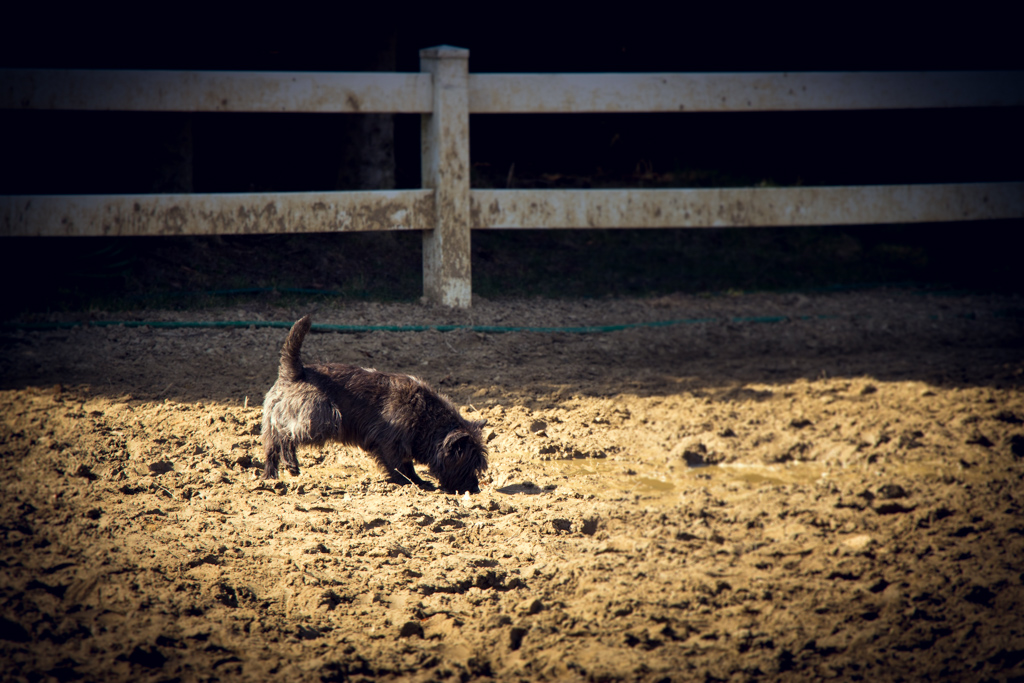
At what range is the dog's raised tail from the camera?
13.1ft

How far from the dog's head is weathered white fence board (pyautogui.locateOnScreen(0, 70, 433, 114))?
11.5 ft

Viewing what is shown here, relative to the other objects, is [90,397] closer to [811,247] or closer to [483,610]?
[483,610]

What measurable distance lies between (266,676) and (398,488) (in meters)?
1.79

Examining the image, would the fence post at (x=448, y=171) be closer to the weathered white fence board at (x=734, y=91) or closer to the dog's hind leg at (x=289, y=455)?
the weathered white fence board at (x=734, y=91)

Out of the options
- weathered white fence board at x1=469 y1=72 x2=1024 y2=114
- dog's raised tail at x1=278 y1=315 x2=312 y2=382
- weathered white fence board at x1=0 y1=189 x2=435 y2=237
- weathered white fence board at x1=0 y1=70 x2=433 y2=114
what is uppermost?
weathered white fence board at x1=469 y1=72 x2=1024 y2=114

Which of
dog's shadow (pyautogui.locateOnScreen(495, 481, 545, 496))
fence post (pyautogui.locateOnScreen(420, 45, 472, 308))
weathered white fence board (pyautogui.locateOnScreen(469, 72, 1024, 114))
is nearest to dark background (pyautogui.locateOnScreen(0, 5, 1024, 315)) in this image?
fence post (pyautogui.locateOnScreen(420, 45, 472, 308))

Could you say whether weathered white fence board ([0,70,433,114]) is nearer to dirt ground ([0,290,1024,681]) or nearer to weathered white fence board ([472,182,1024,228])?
weathered white fence board ([472,182,1024,228])

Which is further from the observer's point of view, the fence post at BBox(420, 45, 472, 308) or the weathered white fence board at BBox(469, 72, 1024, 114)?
the weathered white fence board at BBox(469, 72, 1024, 114)

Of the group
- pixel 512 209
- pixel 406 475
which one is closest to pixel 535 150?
pixel 512 209

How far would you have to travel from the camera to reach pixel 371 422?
4234mm

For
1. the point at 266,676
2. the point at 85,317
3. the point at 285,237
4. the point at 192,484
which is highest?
the point at 285,237

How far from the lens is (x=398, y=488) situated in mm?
4203

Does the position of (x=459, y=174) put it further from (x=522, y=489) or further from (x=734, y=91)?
(x=522, y=489)

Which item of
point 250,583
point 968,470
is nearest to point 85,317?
point 250,583
